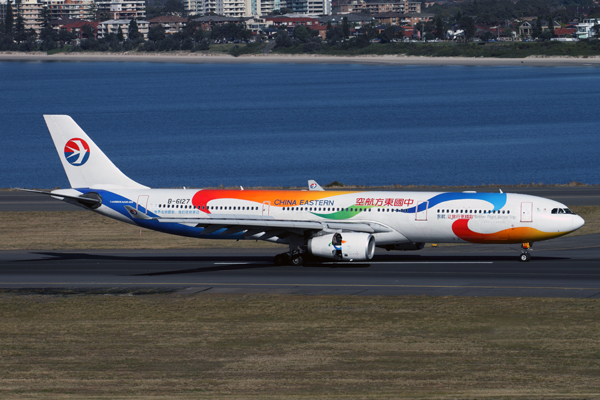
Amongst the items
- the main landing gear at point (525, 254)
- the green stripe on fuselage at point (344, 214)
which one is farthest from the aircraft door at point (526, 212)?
the green stripe on fuselage at point (344, 214)

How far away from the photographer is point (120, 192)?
51.4 meters

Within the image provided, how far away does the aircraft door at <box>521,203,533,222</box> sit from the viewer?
4603 cm

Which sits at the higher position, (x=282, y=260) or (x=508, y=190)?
(x=282, y=260)

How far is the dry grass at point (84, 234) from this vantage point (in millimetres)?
58094

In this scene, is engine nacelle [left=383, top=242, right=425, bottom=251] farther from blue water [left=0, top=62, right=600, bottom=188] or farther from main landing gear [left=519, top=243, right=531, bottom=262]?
blue water [left=0, top=62, right=600, bottom=188]

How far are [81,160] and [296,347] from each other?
26966 millimetres

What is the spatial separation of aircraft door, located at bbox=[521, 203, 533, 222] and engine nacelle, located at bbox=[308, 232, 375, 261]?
8.36 metres

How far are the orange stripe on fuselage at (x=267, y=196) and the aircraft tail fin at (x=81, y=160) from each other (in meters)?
4.78

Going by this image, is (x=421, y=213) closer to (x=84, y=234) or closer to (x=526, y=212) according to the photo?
(x=526, y=212)

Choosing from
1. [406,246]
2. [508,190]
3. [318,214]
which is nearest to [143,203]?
[318,214]

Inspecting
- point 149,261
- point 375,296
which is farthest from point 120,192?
point 375,296

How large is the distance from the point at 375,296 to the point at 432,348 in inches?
376

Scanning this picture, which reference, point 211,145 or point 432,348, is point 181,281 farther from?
point 211,145

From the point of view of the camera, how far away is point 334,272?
4659cm
